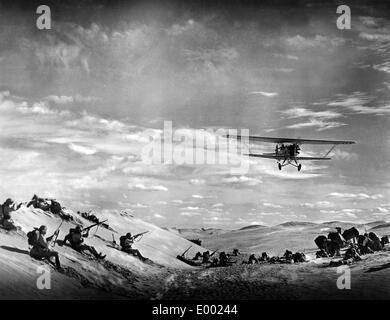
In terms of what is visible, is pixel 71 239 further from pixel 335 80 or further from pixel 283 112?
pixel 335 80

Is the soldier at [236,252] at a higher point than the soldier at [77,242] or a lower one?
lower

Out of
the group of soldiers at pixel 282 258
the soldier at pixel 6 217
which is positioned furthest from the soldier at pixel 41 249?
the group of soldiers at pixel 282 258

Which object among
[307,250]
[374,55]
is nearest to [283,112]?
[374,55]

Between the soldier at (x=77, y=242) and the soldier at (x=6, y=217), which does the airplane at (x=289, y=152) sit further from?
the soldier at (x=6, y=217)

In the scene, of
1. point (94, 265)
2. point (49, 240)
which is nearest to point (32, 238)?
point (49, 240)

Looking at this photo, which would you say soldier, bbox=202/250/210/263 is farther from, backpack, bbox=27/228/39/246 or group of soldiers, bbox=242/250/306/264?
backpack, bbox=27/228/39/246

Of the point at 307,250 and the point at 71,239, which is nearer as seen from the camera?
the point at 71,239
